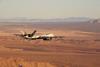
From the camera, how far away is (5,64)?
9422mm

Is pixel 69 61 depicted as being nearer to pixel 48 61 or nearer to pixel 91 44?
pixel 48 61

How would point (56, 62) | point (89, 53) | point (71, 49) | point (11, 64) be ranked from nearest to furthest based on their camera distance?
1. point (11, 64)
2. point (56, 62)
3. point (89, 53)
4. point (71, 49)

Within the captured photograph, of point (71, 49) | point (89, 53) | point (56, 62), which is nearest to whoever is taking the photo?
point (56, 62)

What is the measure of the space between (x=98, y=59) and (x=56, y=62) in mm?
1347

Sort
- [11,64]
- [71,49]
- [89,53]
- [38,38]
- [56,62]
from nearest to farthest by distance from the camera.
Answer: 1. [11,64]
2. [56,62]
3. [89,53]
4. [71,49]
5. [38,38]

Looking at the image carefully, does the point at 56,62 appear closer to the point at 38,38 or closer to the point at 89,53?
the point at 89,53

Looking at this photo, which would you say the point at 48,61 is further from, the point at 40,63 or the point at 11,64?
the point at 11,64

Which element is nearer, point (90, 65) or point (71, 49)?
point (90, 65)

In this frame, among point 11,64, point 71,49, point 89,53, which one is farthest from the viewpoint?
point 71,49

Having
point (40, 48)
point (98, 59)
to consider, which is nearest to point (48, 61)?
point (98, 59)

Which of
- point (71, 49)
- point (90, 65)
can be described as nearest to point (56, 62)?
point (90, 65)

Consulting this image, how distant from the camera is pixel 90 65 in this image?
974 centimetres

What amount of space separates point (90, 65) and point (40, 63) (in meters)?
1.46

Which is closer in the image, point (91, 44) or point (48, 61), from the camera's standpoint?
point (48, 61)
